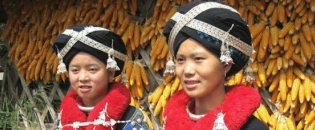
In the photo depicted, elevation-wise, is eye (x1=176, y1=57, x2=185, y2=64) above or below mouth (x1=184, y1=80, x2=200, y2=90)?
above

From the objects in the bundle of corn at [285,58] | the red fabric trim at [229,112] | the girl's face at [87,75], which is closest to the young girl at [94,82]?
the girl's face at [87,75]

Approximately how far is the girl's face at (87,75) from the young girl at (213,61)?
0.61 m

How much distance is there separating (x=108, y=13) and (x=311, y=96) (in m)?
1.64

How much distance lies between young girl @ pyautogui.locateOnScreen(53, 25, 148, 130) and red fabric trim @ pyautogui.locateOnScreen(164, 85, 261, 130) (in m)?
0.53

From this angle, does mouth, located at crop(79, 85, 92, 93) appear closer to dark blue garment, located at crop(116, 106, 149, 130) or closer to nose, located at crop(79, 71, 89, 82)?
nose, located at crop(79, 71, 89, 82)

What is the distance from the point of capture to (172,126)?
223 cm

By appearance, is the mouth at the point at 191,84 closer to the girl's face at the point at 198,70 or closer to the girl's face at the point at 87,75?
the girl's face at the point at 198,70

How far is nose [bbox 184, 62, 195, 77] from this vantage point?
83.4 inches

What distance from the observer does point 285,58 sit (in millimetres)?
3596

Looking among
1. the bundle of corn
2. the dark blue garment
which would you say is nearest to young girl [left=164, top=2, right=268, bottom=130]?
the dark blue garment

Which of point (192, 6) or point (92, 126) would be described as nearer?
point (192, 6)

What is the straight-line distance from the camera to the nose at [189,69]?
2.12 meters

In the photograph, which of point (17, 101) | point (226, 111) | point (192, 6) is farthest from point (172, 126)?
point (17, 101)

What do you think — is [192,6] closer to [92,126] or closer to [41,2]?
[92,126]
